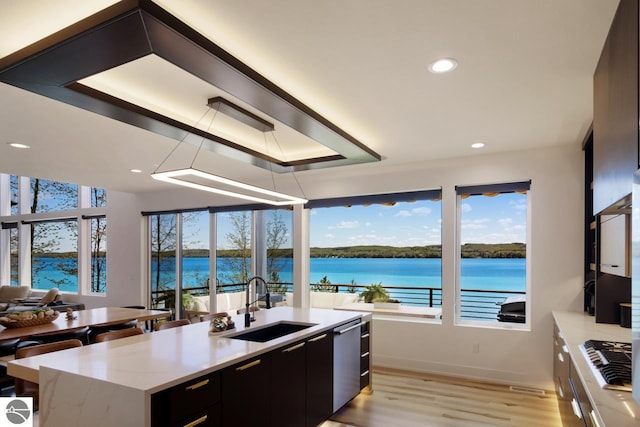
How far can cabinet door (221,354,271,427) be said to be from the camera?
2.30 metres

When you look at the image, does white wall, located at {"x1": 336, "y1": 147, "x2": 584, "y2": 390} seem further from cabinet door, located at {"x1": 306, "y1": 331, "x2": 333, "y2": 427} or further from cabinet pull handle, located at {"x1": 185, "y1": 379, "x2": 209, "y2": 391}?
cabinet pull handle, located at {"x1": 185, "y1": 379, "x2": 209, "y2": 391}

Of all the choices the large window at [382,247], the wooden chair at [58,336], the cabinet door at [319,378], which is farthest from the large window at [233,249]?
the cabinet door at [319,378]

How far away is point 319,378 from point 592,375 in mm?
1937

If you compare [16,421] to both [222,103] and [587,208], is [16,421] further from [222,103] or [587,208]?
[587,208]

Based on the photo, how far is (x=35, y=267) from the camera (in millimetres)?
9758

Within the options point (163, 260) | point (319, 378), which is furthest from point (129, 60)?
point (163, 260)

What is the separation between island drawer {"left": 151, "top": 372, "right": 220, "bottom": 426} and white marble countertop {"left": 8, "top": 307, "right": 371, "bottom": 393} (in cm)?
4

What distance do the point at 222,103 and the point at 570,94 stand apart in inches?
101

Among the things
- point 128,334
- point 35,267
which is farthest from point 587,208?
point 35,267

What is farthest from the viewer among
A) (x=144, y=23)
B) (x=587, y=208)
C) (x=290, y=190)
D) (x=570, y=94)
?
(x=290, y=190)

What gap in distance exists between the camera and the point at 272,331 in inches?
143

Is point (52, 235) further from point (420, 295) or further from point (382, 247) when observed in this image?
point (420, 295)

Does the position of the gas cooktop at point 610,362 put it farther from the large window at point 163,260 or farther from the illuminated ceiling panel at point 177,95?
the large window at point 163,260

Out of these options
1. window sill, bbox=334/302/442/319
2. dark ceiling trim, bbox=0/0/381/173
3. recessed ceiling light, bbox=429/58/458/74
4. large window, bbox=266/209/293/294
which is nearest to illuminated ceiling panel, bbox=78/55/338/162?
dark ceiling trim, bbox=0/0/381/173
